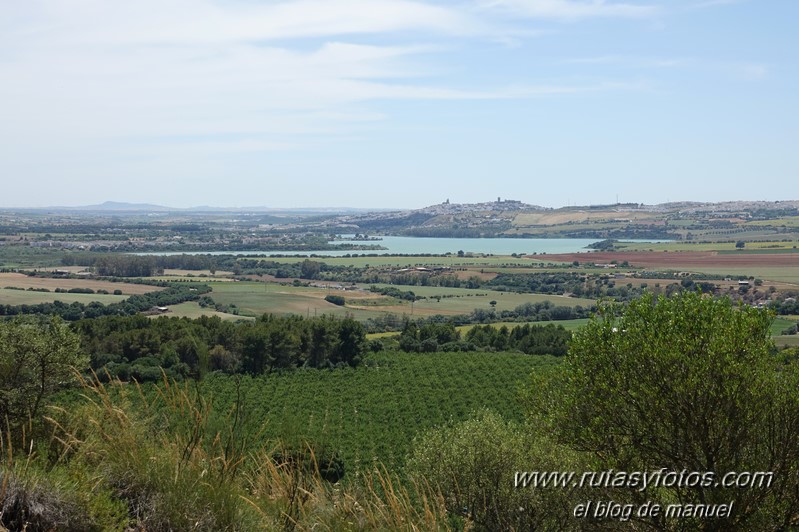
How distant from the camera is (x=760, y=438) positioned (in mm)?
10727

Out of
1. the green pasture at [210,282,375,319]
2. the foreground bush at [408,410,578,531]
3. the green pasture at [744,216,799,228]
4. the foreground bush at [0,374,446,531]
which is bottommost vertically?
the green pasture at [210,282,375,319]

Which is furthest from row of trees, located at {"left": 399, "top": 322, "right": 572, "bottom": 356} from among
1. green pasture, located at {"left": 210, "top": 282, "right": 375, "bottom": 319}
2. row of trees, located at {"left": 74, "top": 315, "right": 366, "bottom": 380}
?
A: green pasture, located at {"left": 210, "top": 282, "right": 375, "bottom": 319}

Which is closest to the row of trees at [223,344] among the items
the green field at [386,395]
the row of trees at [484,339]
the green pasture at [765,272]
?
the green field at [386,395]

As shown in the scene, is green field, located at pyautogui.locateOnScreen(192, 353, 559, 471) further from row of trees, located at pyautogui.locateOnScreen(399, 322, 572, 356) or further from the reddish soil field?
the reddish soil field

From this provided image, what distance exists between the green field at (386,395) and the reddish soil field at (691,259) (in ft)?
193

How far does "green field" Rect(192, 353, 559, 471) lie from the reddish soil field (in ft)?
193

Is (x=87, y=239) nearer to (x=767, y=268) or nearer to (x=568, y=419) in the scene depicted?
(x=767, y=268)

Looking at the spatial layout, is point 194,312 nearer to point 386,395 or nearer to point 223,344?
point 223,344

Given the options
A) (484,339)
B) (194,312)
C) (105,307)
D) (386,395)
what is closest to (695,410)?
(386,395)

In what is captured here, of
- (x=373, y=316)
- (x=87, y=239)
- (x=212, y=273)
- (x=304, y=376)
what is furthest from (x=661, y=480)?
(x=87, y=239)

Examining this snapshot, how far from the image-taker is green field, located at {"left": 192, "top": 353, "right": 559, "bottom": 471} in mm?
33750

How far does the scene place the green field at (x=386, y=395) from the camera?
111ft

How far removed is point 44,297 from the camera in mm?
81438

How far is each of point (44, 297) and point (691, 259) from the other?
93321mm
